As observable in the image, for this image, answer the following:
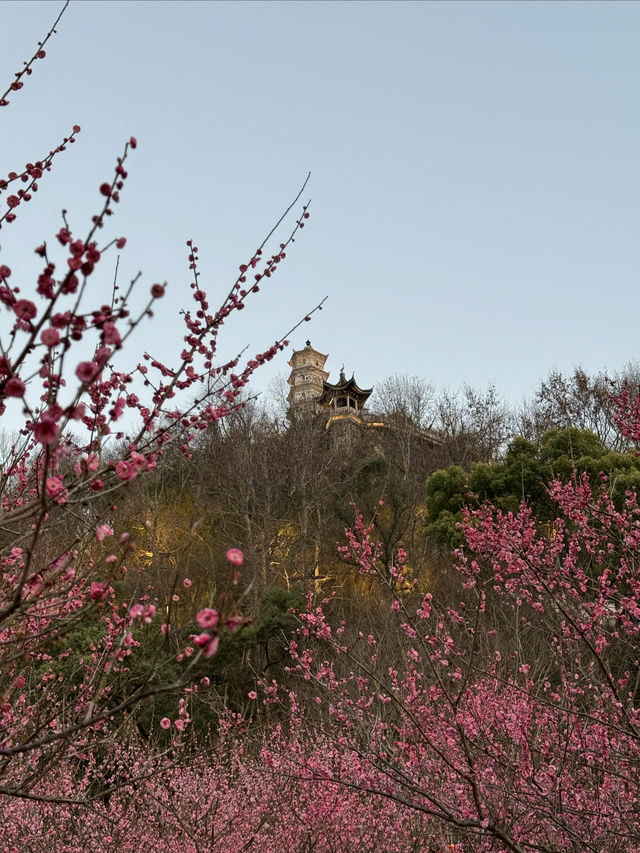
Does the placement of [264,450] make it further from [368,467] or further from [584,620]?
[584,620]

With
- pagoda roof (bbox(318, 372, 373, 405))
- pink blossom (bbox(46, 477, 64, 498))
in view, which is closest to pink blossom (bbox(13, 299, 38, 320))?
pink blossom (bbox(46, 477, 64, 498))

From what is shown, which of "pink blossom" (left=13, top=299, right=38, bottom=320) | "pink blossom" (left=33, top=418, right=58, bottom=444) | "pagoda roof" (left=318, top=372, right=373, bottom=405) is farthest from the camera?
"pagoda roof" (left=318, top=372, right=373, bottom=405)

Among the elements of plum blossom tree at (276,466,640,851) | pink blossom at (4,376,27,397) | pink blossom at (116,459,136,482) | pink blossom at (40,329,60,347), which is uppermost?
pink blossom at (40,329,60,347)

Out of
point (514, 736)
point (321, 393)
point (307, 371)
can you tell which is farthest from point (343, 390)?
point (514, 736)

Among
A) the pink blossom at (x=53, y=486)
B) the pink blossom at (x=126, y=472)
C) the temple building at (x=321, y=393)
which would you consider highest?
the temple building at (x=321, y=393)

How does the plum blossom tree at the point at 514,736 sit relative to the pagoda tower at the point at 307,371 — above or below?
below

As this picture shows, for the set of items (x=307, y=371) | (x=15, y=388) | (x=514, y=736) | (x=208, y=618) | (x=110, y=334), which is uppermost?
(x=307, y=371)

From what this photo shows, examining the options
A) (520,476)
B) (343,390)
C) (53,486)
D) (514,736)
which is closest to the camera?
(53,486)

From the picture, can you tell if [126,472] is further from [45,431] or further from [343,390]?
[343,390]

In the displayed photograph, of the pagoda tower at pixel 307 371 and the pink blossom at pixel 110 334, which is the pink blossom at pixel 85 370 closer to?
the pink blossom at pixel 110 334

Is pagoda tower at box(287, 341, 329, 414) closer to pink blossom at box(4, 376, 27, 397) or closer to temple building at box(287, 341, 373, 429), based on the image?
temple building at box(287, 341, 373, 429)

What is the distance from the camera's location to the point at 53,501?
1768 mm

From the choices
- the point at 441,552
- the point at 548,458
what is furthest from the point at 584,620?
the point at 441,552

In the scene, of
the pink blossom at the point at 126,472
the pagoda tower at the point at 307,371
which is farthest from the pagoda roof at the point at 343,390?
the pink blossom at the point at 126,472
